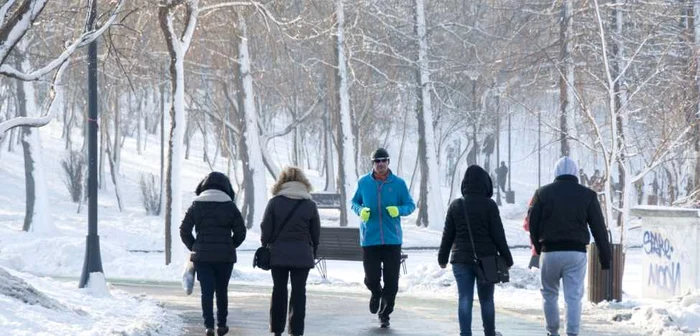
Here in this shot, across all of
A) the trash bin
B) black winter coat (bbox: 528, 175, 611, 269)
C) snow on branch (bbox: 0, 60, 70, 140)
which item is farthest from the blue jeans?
the trash bin

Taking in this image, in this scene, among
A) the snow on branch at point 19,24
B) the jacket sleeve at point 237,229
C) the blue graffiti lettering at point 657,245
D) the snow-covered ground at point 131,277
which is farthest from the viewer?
the blue graffiti lettering at point 657,245

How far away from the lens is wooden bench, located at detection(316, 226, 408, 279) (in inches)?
974

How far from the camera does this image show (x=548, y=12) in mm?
32188

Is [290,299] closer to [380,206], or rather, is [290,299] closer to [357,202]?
[380,206]

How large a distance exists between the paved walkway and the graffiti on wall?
2866mm

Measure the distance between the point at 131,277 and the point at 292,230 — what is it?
1455 cm

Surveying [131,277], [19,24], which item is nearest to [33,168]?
[131,277]

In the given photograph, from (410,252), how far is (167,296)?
20.0 metres

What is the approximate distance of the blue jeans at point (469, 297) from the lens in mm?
11911

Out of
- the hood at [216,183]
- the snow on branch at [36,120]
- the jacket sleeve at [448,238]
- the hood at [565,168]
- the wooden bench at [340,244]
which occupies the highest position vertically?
the snow on branch at [36,120]

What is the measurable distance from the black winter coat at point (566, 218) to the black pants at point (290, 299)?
6.83 ft

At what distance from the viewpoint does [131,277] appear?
2608 centimetres

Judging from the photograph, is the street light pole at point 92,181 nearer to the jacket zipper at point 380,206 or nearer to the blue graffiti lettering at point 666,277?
the jacket zipper at point 380,206

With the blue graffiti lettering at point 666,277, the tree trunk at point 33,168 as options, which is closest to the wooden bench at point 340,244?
the blue graffiti lettering at point 666,277
